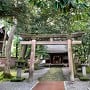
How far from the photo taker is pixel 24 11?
1140 cm

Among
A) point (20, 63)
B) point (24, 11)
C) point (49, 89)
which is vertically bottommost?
point (49, 89)

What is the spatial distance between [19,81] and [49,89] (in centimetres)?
367

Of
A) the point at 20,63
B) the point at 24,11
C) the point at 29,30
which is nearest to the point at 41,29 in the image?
the point at 29,30

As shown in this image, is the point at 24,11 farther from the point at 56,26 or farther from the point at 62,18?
the point at 56,26

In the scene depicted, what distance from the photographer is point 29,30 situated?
20.5 m

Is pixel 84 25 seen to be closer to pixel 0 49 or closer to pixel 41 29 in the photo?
pixel 41 29

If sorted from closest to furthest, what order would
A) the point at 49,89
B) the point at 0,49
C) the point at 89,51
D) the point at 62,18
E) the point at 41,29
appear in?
1. the point at 49,89
2. the point at 62,18
3. the point at 41,29
4. the point at 89,51
5. the point at 0,49

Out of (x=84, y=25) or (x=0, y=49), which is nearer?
(x=84, y=25)

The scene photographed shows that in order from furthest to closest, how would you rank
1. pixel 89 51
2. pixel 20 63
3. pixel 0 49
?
1. pixel 0 49
2. pixel 89 51
3. pixel 20 63

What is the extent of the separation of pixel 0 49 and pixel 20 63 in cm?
1382

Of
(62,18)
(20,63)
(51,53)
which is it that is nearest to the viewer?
(20,63)

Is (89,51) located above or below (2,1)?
below

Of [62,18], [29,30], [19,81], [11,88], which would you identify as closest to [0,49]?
[29,30]

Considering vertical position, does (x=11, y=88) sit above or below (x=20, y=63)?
below
